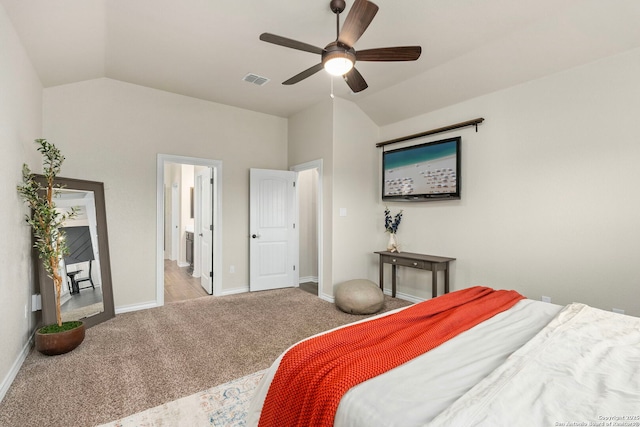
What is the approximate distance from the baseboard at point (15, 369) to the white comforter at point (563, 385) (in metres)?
2.89

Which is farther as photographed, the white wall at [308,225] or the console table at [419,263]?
the white wall at [308,225]

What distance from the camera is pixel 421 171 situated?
4242mm

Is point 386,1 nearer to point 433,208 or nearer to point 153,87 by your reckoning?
point 433,208

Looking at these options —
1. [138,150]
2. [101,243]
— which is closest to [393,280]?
[101,243]

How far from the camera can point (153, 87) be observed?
4.16 meters

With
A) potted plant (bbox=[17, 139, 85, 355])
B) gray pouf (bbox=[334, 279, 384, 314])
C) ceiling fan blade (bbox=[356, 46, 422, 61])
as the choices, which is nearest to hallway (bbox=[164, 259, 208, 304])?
potted plant (bbox=[17, 139, 85, 355])

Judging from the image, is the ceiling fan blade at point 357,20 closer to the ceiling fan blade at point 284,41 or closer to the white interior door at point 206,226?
the ceiling fan blade at point 284,41

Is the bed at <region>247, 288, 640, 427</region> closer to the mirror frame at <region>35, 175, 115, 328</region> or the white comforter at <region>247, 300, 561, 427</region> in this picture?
the white comforter at <region>247, 300, 561, 427</region>

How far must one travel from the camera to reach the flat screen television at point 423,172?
391 cm

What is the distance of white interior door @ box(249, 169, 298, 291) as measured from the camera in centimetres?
496

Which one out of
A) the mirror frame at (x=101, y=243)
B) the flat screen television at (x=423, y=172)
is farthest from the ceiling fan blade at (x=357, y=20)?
the mirror frame at (x=101, y=243)

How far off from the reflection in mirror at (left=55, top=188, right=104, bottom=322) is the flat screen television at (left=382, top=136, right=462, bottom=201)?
3767 mm

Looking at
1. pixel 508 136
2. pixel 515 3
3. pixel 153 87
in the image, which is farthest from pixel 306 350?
pixel 153 87

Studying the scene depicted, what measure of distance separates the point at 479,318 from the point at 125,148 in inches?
169
